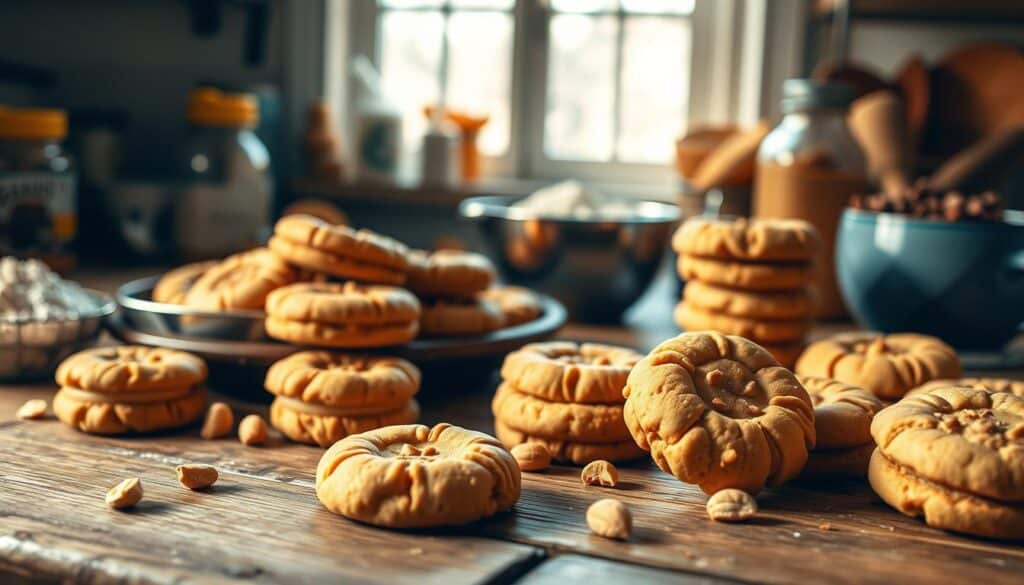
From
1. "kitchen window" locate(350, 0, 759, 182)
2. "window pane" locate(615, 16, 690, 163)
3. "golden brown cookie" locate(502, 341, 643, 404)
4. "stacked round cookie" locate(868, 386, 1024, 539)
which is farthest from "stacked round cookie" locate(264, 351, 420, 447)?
"window pane" locate(615, 16, 690, 163)

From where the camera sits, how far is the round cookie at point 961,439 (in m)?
0.84

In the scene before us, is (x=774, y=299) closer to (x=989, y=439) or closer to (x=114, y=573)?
(x=989, y=439)

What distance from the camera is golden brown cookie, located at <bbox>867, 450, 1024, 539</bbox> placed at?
85 centimetres

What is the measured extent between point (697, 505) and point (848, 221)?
84cm

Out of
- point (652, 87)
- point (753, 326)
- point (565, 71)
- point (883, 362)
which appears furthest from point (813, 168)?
point (565, 71)

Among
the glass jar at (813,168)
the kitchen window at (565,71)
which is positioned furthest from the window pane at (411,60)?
the glass jar at (813,168)

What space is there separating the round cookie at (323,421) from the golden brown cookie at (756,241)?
45cm

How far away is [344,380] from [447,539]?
30 centimetres

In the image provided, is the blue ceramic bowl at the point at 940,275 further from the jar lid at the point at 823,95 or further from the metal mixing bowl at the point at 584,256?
the metal mixing bowl at the point at 584,256

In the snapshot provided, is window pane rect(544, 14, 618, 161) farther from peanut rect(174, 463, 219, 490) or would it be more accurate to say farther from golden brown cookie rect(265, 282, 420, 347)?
peanut rect(174, 463, 219, 490)

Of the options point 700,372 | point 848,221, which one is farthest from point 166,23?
point 700,372

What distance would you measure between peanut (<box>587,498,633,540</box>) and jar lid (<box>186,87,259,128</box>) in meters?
1.80

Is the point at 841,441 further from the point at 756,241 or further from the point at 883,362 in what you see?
the point at 756,241

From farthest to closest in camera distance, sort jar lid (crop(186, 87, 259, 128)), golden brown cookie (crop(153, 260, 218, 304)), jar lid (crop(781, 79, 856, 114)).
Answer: jar lid (crop(186, 87, 259, 128)), jar lid (crop(781, 79, 856, 114)), golden brown cookie (crop(153, 260, 218, 304))
